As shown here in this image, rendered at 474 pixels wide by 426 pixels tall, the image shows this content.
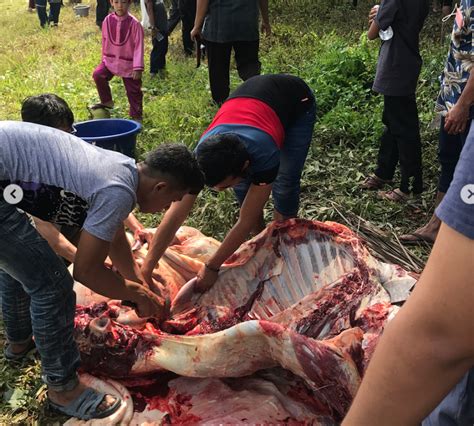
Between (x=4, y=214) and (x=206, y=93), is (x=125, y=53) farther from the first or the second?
(x=4, y=214)

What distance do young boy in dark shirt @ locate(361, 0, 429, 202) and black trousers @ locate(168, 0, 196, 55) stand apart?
13.6ft

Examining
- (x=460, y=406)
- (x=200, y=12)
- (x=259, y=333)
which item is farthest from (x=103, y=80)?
(x=460, y=406)

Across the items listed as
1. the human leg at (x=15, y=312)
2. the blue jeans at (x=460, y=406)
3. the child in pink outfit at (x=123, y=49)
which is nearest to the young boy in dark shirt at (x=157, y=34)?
the child in pink outfit at (x=123, y=49)

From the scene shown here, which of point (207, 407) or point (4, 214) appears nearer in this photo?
point (4, 214)

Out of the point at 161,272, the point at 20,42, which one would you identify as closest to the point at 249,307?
the point at 161,272

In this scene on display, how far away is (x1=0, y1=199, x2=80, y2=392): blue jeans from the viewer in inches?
78.5

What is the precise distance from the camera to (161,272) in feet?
9.20

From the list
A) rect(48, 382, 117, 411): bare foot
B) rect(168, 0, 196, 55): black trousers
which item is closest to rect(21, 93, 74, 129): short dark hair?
rect(48, 382, 117, 411): bare foot

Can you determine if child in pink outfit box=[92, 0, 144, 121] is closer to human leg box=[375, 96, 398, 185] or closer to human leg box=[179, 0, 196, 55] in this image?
human leg box=[179, 0, 196, 55]

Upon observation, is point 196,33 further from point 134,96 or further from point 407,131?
point 407,131

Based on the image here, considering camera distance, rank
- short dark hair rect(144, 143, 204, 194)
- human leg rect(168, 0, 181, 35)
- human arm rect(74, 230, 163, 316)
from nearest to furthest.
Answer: human arm rect(74, 230, 163, 316) → short dark hair rect(144, 143, 204, 194) → human leg rect(168, 0, 181, 35)

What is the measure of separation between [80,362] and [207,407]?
594mm

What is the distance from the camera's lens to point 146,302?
7.72 ft

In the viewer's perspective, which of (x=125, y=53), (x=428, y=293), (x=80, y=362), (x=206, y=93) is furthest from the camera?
(x=206, y=93)
